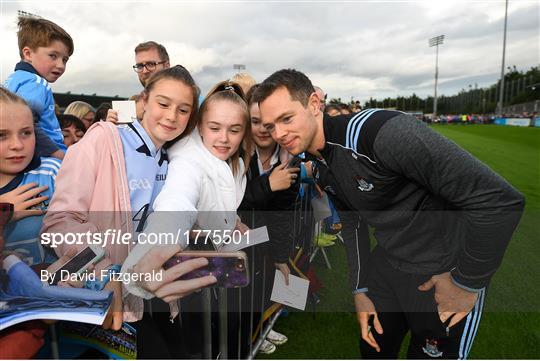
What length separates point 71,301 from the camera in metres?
1.17

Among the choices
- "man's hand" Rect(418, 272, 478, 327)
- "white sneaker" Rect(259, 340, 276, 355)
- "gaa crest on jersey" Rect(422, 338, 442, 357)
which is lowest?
"white sneaker" Rect(259, 340, 276, 355)

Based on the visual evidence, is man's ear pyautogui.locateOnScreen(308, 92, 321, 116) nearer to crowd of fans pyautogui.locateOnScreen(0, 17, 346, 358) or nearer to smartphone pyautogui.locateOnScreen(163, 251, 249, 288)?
crowd of fans pyautogui.locateOnScreen(0, 17, 346, 358)

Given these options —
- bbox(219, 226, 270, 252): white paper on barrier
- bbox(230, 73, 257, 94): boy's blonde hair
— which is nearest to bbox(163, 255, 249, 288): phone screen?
bbox(219, 226, 270, 252): white paper on barrier

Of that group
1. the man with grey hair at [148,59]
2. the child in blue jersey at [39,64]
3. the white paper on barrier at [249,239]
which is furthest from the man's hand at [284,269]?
the man with grey hair at [148,59]

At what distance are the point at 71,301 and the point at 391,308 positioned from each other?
1616mm

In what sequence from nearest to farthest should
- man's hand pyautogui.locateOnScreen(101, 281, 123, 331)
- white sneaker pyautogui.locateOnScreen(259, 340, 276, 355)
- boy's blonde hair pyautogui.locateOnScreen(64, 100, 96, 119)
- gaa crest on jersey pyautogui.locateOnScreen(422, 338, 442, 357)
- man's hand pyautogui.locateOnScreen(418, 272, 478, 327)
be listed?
→ 1. man's hand pyautogui.locateOnScreen(101, 281, 123, 331)
2. man's hand pyautogui.locateOnScreen(418, 272, 478, 327)
3. gaa crest on jersey pyautogui.locateOnScreen(422, 338, 442, 357)
4. white sneaker pyautogui.locateOnScreen(259, 340, 276, 355)
5. boy's blonde hair pyautogui.locateOnScreen(64, 100, 96, 119)

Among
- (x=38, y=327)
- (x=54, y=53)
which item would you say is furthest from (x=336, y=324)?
(x=54, y=53)

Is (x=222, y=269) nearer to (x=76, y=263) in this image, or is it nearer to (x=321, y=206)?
(x=76, y=263)

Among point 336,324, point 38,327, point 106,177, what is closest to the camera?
point 38,327

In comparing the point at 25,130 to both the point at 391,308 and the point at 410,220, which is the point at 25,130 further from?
the point at 391,308

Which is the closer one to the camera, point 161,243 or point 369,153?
point 161,243

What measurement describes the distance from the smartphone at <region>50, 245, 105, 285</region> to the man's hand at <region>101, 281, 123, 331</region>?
0.35ft

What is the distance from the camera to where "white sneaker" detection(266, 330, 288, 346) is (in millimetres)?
3057

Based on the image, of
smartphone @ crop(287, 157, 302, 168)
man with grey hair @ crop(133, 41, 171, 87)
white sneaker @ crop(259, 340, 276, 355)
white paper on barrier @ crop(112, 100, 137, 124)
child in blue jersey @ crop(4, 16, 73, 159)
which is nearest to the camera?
white paper on barrier @ crop(112, 100, 137, 124)
